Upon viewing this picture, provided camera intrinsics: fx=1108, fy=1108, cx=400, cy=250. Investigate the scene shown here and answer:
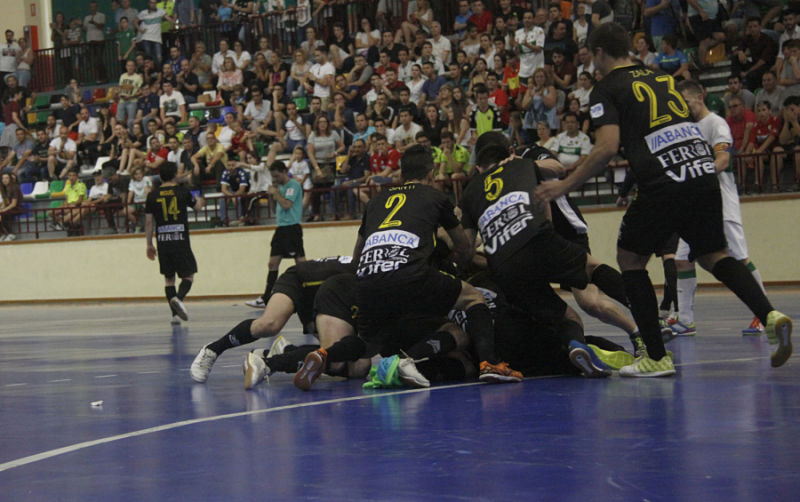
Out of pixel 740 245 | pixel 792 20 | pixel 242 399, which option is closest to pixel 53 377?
pixel 242 399

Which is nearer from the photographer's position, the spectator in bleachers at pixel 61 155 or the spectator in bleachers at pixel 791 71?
the spectator in bleachers at pixel 791 71

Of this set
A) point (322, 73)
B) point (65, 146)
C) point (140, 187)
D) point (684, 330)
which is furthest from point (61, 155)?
point (684, 330)

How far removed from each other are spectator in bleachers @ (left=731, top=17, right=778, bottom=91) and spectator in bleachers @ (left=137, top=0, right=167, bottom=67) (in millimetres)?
16760

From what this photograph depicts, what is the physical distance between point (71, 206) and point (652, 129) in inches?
839

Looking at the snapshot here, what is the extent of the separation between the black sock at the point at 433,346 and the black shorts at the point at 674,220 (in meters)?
1.31

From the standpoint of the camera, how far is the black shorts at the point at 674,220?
688 centimetres

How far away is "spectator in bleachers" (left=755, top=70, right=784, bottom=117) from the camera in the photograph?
1744 centimetres

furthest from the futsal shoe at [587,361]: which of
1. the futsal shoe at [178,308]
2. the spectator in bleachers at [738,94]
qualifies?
the spectator in bleachers at [738,94]

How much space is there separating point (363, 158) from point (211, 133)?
4686 mm

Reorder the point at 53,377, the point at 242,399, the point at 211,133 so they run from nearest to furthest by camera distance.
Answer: the point at 242,399 < the point at 53,377 < the point at 211,133

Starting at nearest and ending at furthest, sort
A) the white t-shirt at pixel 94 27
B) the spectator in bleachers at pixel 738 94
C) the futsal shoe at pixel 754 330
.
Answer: the futsal shoe at pixel 754 330, the spectator in bleachers at pixel 738 94, the white t-shirt at pixel 94 27

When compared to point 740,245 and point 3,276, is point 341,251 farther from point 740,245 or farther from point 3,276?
point 740,245

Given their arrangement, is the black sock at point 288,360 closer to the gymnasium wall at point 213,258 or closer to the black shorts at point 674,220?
the black shorts at point 674,220

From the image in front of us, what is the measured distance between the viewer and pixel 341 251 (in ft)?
72.5
